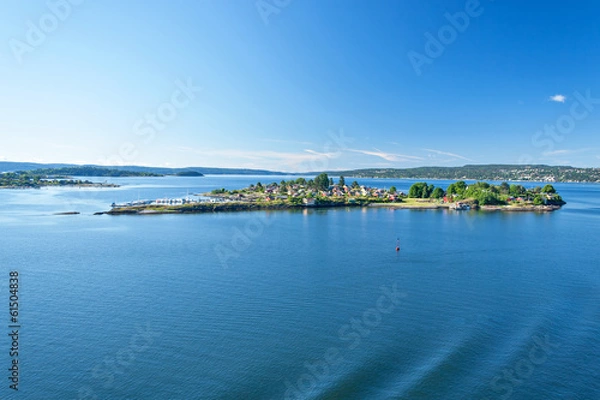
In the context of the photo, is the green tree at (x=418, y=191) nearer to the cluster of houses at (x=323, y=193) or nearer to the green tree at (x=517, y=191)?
the cluster of houses at (x=323, y=193)

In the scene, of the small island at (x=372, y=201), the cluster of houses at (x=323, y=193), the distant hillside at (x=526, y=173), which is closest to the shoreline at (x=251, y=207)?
the small island at (x=372, y=201)

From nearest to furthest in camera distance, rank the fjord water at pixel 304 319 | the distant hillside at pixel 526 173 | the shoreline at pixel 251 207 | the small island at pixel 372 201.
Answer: the fjord water at pixel 304 319
the shoreline at pixel 251 207
the small island at pixel 372 201
the distant hillside at pixel 526 173

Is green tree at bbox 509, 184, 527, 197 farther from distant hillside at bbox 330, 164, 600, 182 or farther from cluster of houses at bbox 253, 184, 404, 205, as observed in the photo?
distant hillside at bbox 330, 164, 600, 182

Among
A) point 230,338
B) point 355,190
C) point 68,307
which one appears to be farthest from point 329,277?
point 355,190

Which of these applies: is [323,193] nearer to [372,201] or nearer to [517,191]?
[372,201]

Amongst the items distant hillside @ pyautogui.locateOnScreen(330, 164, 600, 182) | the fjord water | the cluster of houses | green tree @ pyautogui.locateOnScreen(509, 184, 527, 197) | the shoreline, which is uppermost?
distant hillside @ pyautogui.locateOnScreen(330, 164, 600, 182)

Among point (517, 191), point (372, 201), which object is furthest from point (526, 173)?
point (372, 201)

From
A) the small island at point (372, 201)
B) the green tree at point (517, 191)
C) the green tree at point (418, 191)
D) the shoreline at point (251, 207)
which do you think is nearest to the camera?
the shoreline at point (251, 207)

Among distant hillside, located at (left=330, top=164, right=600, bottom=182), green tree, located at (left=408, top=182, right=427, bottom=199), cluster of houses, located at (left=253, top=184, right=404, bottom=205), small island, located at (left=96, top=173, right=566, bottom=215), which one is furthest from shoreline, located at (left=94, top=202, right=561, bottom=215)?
distant hillside, located at (left=330, top=164, right=600, bottom=182)
